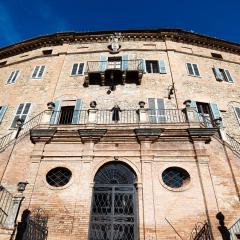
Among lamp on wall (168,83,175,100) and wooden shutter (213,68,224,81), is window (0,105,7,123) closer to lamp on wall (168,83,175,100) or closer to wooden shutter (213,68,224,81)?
lamp on wall (168,83,175,100)

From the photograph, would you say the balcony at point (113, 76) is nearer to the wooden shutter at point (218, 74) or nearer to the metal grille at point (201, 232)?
the wooden shutter at point (218, 74)

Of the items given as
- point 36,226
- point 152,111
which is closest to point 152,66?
point 152,111

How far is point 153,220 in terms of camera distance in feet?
31.9

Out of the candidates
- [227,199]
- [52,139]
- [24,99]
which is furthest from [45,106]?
[227,199]

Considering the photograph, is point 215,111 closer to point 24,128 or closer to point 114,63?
point 114,63

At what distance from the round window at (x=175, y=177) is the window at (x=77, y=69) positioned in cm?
958

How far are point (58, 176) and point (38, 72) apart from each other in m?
9.73

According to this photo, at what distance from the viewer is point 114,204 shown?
10641 mm

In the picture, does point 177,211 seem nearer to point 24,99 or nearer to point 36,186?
point 36,186

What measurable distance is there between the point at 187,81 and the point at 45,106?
9009 millimetres

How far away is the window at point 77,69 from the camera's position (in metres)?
17.8

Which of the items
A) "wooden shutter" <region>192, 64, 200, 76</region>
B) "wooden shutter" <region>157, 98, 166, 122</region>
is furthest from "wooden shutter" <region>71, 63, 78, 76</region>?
"wooden shutter" <region>192, 64, 200, 76</region>

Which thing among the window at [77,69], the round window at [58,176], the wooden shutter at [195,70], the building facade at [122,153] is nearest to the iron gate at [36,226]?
the building facade at [122,153]

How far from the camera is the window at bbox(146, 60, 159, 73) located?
1775 cm
